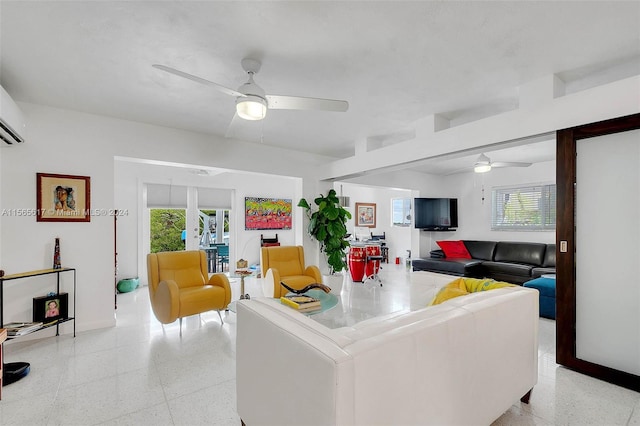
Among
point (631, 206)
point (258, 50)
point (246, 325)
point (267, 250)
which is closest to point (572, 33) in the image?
point (631, 206)

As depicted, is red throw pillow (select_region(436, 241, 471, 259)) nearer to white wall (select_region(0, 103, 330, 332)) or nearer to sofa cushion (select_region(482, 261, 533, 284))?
sofa cushion (select_region(482, 261, 533, 284))

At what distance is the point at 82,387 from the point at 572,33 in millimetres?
4405

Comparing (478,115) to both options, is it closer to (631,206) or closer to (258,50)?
(631,206)

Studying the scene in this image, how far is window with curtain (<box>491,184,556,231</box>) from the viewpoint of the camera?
5.88m

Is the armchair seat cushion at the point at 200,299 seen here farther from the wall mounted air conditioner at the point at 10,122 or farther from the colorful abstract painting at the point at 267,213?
the colorful abstract painting at the point at 267,213

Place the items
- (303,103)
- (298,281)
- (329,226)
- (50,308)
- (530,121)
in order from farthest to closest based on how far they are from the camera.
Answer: (329,226) < (298,281) < (50,308) < (530,121) < (303,103)

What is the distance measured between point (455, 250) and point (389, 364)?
6.21m

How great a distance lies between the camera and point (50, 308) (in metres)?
3.26

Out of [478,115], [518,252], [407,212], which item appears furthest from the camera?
[407,212]

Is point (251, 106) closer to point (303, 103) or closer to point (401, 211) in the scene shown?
point (303, 103)

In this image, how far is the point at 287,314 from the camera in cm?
148

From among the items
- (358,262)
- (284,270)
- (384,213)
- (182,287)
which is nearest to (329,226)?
→ (284,270)

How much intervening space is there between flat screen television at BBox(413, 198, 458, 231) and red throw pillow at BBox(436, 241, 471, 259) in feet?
1.61

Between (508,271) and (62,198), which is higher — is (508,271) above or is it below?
below
